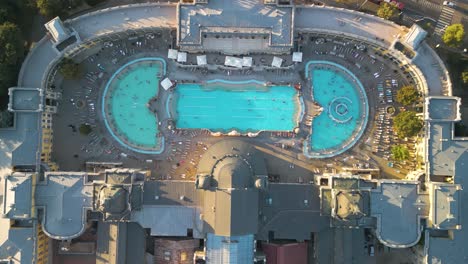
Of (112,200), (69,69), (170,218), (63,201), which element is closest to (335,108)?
(170,218)

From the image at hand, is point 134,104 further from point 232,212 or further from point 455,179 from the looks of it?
point 455,179

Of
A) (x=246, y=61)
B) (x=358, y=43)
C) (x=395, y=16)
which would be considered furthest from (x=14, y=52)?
(x=395, y=16)

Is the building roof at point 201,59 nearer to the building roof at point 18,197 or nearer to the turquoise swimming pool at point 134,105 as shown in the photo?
the turquoise swimming pool at point 134,105

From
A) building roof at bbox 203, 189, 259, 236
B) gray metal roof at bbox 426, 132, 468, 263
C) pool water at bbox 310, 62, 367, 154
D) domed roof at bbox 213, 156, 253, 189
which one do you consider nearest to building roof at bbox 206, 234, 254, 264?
building roof at bbox 203, 189, 259, 236

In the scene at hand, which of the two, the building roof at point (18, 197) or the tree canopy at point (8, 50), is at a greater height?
the tree canopy at point (8, 50)

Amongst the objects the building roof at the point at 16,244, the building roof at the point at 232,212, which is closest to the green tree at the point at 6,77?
the building roof at the point at 16,244

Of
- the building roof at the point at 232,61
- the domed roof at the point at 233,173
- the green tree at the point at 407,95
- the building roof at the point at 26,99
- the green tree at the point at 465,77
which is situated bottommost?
the domed roof at the point at 233,173
